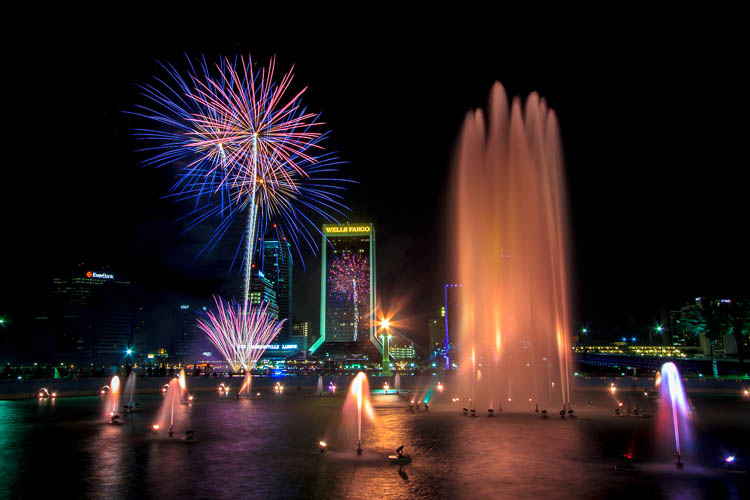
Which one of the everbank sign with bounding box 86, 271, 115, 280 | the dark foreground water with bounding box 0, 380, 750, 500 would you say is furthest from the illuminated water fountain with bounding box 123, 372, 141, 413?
the everbank sign with bounding box 86, 271, 115, 280

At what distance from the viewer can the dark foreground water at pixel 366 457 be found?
30.8 ft

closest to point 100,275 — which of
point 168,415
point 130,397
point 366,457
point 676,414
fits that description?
point 130,397

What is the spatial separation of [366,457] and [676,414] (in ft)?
43.0

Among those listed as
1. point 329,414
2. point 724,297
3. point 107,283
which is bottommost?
point 329,414

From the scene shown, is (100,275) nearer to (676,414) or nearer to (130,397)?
(130,397)

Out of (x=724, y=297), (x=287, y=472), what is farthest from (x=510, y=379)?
(x=724, y=297)

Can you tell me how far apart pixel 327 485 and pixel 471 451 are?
15.2 feet

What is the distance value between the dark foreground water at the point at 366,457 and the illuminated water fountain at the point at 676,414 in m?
0.35

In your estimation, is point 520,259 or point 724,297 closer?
point 520,259

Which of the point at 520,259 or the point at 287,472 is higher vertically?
the point at 520,259

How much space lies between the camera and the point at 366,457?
12.3 metres

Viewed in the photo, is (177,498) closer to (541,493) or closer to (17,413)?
(541,493)

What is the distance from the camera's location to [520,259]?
96.8ft

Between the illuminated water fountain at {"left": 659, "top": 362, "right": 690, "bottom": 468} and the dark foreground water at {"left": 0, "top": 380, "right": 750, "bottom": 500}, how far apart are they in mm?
348
